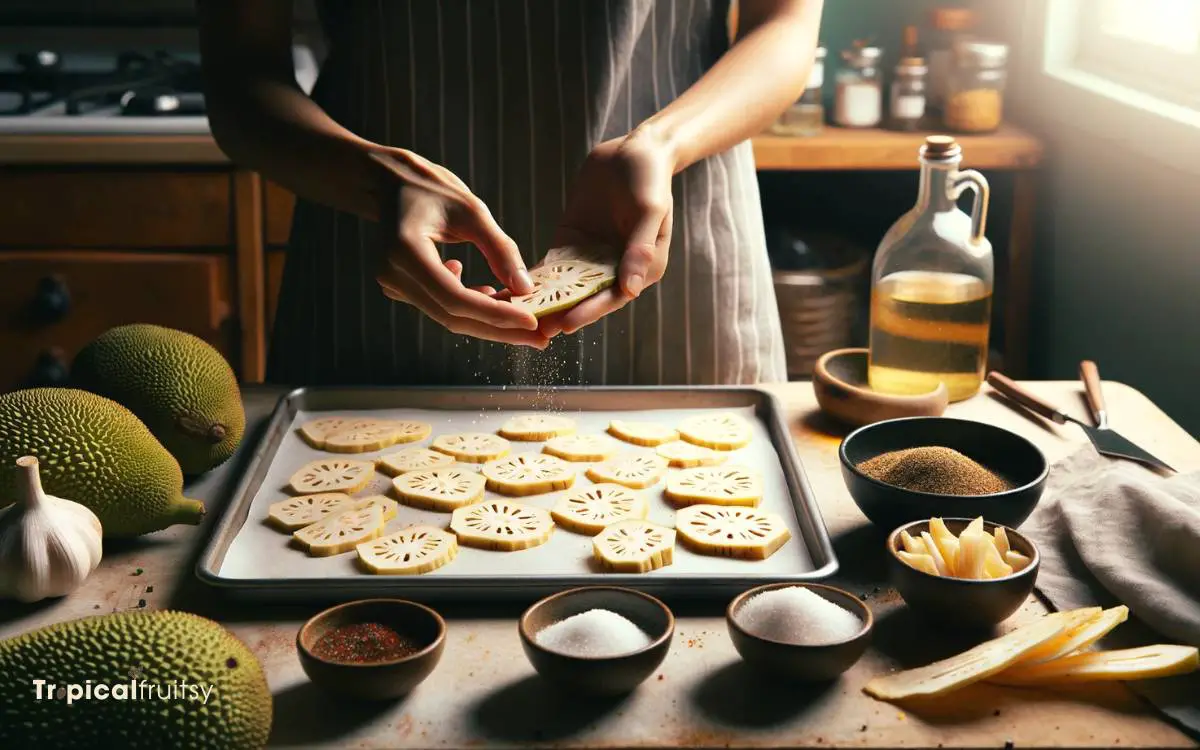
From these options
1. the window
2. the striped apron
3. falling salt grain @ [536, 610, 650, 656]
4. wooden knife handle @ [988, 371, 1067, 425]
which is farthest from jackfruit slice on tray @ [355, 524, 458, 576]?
the window

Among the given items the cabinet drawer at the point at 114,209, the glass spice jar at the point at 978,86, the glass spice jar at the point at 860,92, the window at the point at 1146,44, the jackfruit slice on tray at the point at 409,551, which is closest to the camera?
the jackfruit slice on tray at the point at 409,551

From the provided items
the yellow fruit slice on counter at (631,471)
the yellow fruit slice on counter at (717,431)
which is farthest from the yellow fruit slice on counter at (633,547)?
the yellow fruit slice on counter at (717,431)

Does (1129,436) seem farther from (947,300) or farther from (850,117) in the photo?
(850,117)

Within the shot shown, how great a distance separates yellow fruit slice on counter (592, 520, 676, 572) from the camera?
1112 mm

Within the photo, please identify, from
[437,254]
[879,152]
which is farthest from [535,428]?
[879,152]

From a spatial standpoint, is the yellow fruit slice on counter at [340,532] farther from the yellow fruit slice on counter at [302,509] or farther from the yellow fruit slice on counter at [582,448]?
the yellow fruit slice on counter at [582,448]

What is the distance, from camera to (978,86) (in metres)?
2.71

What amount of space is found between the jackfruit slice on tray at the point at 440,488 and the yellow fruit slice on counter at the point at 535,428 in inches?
4.5

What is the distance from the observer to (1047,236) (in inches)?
106

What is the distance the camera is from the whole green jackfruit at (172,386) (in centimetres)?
125

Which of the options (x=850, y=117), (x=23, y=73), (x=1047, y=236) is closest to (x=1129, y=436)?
(x=1047, y=236)

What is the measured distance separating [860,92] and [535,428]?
5.60ft

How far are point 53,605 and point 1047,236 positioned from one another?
227 centimetres

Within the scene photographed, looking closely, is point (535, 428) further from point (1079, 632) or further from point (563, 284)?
point (1079, 632)
